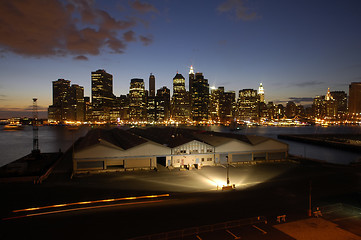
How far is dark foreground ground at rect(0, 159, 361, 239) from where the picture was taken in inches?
722

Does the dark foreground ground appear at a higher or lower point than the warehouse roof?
lower

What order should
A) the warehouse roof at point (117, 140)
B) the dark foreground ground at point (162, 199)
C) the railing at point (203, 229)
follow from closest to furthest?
the railing at point (203, 229)
the dark foreground ground at point (162, 199)
the warehouse roof at point (117, 140)

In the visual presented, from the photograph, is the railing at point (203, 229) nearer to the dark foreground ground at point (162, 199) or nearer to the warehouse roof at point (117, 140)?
the dark foreground ground at point (162, 199)

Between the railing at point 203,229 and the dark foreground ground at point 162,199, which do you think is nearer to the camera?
the railing at point 203,229

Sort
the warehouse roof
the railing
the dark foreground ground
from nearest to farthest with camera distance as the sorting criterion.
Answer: the railing → the dark foreground ground → the warehouse roof

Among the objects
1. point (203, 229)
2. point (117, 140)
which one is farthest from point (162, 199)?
point (117, 140)

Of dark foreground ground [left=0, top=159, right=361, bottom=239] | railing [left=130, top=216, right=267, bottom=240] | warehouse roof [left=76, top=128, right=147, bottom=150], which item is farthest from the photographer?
warehouse roof [left=76, top=128, right=147, bottom=150]

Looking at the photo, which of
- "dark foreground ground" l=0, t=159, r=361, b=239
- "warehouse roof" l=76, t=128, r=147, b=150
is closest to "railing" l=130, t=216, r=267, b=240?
"dark foreground ground" l=0, t=159, r=361, b=239

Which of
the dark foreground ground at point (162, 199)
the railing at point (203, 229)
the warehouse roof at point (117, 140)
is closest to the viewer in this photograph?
the railing at point (203, 229)

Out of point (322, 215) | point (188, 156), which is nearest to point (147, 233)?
point (322, 215)

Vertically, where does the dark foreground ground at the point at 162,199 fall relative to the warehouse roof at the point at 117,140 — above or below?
below

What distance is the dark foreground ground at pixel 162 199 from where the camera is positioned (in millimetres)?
18328

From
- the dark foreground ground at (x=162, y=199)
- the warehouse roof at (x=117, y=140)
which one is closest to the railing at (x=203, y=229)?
the dark foreground ground at (x=162, y=199)

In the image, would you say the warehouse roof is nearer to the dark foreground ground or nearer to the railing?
the dark foreground ground
